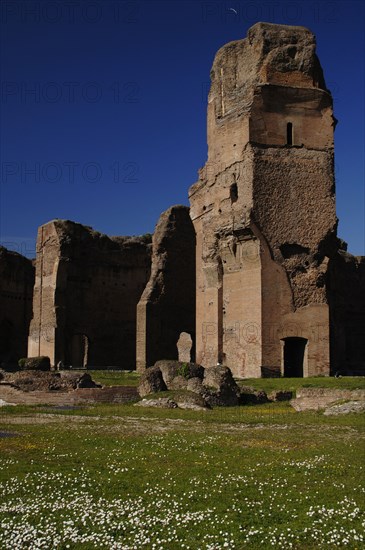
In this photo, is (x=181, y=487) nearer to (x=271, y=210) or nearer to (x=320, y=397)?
(x=320, y=397)

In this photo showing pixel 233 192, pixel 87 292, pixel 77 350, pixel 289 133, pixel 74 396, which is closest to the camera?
pixel 74 396

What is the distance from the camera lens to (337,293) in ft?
85.7

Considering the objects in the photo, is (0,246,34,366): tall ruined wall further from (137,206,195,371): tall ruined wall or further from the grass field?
the grass field

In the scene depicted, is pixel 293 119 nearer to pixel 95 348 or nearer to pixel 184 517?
pixel 95 348

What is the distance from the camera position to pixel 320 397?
1691cm

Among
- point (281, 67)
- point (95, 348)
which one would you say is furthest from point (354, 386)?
point (95, 348)

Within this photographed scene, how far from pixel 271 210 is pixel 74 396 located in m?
10.5

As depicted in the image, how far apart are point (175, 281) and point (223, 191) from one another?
23.3 ft

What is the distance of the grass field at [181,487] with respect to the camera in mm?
5633

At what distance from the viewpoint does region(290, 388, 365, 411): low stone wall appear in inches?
637

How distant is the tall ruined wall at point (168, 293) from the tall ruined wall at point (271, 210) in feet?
14.1

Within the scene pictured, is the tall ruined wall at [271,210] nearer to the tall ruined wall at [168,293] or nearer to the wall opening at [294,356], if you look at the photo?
the wall opening at [294,356]

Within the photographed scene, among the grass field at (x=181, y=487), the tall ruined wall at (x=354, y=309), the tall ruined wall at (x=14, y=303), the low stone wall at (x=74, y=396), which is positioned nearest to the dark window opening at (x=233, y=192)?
the tall ruined wall at (x=354, y=309)

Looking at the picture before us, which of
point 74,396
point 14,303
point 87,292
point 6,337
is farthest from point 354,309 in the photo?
point 6,337
